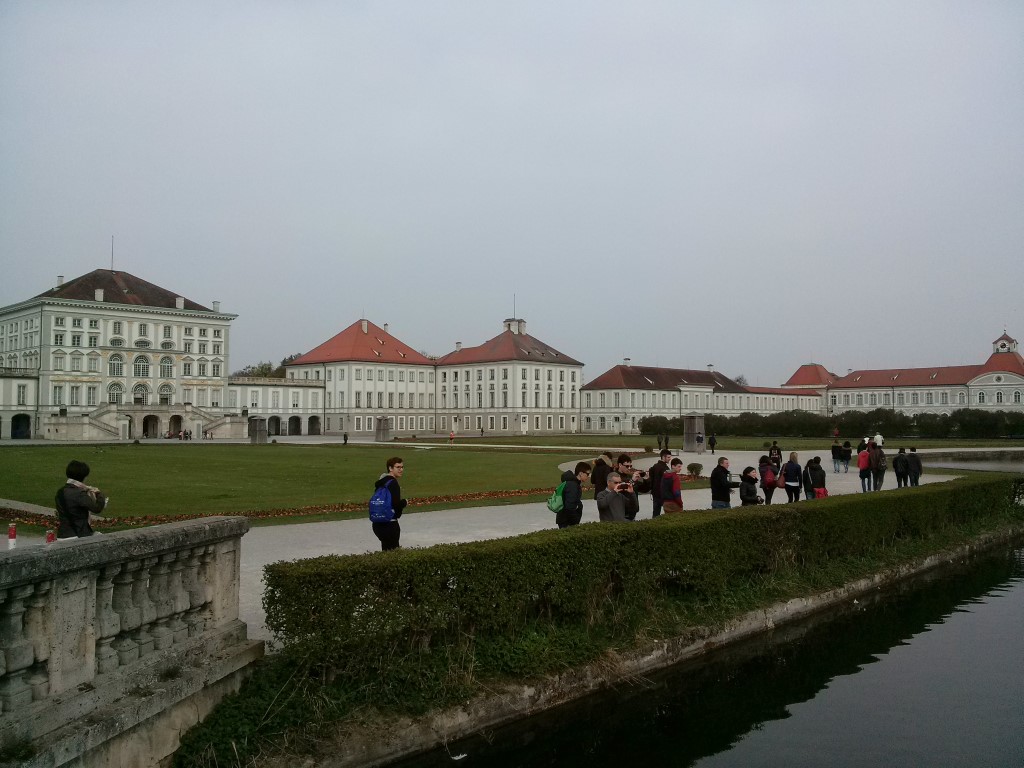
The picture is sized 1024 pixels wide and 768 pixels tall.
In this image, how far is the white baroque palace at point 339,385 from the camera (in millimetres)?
81625

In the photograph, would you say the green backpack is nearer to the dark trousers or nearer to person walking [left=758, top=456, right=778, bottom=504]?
the dark trousers

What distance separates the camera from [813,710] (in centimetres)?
932

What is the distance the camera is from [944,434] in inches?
3132

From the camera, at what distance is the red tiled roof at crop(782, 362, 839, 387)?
14188 centimetres

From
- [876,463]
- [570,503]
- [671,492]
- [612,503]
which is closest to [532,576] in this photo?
[570,503]

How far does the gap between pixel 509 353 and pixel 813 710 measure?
3899 inches

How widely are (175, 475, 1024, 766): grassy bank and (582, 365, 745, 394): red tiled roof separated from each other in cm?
10617

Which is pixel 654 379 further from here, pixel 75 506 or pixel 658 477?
pixel 75 506

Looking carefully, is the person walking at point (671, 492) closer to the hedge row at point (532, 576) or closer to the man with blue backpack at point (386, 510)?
the hedge row at point (532, 576)

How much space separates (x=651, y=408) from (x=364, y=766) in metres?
115

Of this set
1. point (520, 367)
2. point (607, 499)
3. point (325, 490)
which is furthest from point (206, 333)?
point (607, 499)

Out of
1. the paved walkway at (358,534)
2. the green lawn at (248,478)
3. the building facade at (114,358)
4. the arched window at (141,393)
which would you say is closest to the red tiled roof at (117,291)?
the building facade at (114,358)

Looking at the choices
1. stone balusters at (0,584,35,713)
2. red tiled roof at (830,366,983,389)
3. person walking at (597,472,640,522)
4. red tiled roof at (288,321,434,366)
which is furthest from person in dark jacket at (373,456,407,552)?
red tiled roof at (830,366,983,389)

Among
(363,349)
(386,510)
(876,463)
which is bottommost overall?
(876,463)
